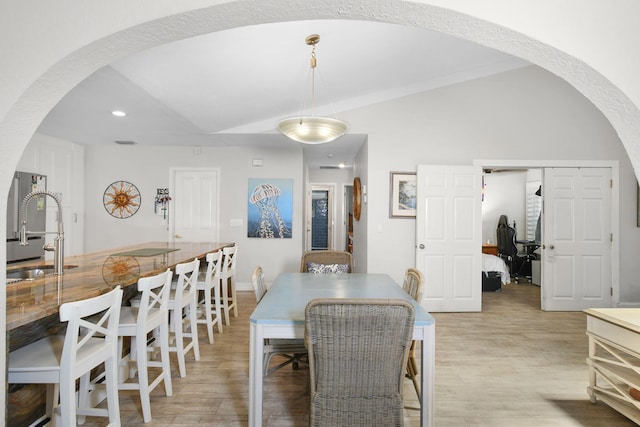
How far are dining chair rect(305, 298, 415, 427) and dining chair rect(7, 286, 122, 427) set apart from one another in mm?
953

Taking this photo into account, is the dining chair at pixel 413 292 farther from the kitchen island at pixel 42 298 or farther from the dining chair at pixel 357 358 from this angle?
the kitchen island at pixel 42 298

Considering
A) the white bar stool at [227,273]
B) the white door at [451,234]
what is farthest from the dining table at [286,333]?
the white door at [451,234]

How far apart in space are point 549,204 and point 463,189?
1220mm

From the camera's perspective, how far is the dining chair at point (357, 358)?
4.90ft

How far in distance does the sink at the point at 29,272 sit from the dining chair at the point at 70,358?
3.27ft

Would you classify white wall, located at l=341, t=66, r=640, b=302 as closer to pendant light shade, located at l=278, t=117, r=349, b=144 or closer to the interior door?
pendant light shade, located at l=278, t=117, r=349, b=144

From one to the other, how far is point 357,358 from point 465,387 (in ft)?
4.80

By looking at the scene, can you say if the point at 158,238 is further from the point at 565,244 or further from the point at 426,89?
the point at 565,244

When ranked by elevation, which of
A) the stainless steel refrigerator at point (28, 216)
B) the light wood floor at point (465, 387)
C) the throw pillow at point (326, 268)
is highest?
the stainless steel refrigerator at point (28, 216)

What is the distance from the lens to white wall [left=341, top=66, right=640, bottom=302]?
4.57m

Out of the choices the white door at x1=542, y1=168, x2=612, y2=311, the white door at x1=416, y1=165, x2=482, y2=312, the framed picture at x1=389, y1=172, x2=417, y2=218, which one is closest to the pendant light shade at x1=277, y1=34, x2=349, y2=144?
the framed picture at x1=389, y1=172, x2=417, y2=218

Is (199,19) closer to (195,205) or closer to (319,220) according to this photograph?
(195,205)

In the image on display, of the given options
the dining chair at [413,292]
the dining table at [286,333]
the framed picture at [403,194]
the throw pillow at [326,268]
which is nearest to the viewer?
the dining table at [286,333]

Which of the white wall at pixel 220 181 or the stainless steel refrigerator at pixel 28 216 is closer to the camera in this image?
the stainless steel refrigerator at pixel 28 216
